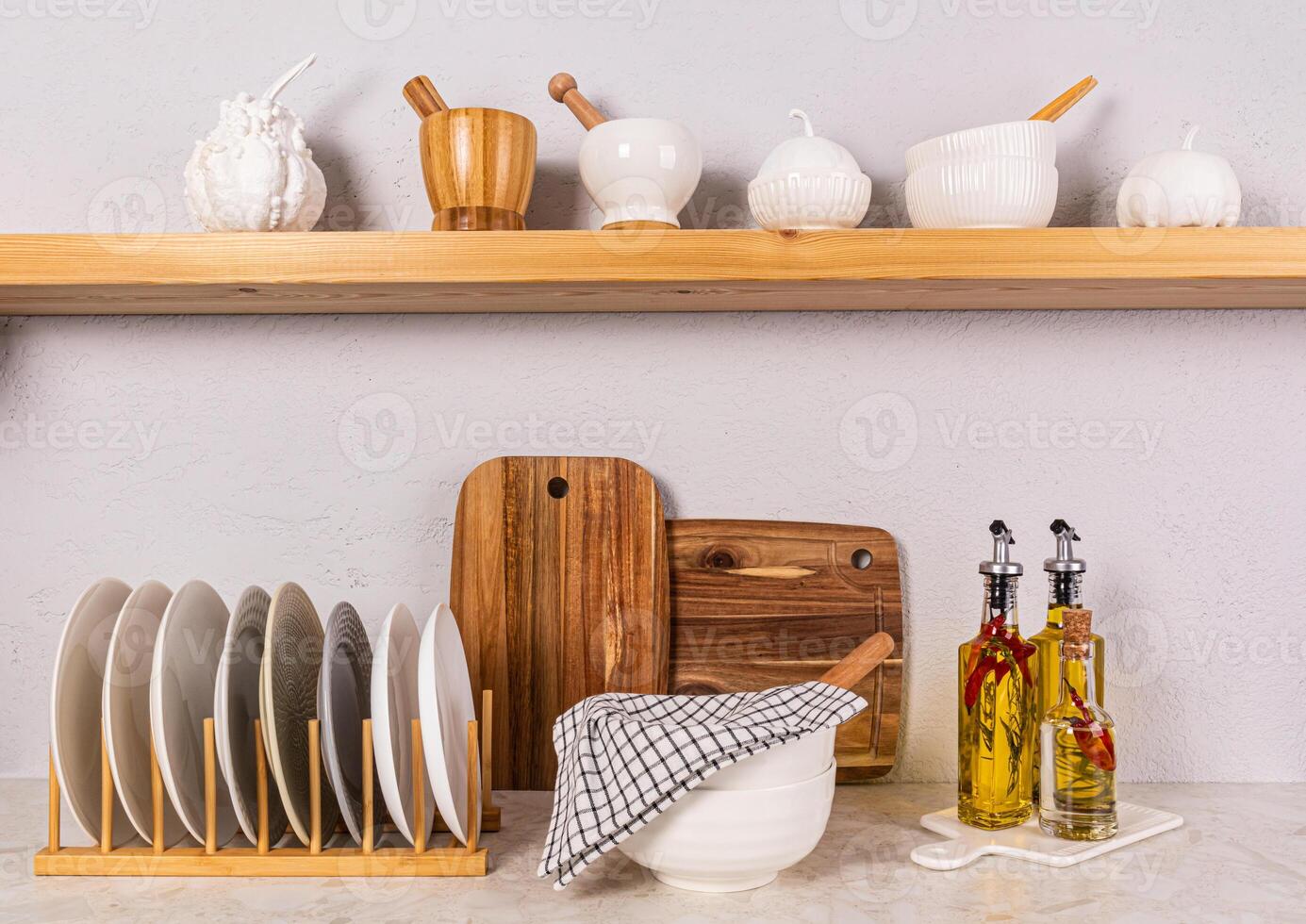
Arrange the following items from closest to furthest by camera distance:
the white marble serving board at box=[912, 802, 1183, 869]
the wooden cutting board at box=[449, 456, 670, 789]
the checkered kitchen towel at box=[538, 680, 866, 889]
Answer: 1. the checkered kitchen towel at box=[538, 680, 866, 889]
2. the white marble serving board at box=[912, 802, 1183, 869]
3. the wooden cutting board at box=[449, 456, 670, 789]

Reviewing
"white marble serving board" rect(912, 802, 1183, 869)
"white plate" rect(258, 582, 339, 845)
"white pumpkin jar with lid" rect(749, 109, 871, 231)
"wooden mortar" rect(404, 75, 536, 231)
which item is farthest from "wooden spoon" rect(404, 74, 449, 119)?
"white marble serving board" rect(912, 802, 1183, 869)

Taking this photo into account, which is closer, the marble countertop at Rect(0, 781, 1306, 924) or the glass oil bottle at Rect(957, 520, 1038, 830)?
the marble countertop at Rect(0, 781, 1306, 924)

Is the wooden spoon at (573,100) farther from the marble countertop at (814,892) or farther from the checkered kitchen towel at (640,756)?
the marble countertop at (814,892)

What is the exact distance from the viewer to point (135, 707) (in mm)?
906

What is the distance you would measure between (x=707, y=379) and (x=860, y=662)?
0.35 m

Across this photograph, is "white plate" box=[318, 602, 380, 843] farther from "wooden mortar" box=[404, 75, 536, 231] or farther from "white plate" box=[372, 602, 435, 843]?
"wooden mortar" box=[404, 75, 536, 231]

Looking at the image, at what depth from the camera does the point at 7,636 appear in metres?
1.11

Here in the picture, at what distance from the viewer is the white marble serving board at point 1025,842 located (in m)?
0.85

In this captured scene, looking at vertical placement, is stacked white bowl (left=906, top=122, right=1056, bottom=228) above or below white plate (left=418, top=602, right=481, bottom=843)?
above

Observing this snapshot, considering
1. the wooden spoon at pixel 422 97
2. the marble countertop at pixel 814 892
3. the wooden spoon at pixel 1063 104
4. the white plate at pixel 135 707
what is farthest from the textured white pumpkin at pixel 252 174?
the wooden spoon at pixel 1063 104

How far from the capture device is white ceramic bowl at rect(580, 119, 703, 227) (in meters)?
0.95

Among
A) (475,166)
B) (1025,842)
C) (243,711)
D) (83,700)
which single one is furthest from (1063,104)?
(83,700)

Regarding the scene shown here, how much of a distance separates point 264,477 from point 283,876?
1.48 feet

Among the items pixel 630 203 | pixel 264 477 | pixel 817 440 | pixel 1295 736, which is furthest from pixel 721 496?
pixel 1295 736
